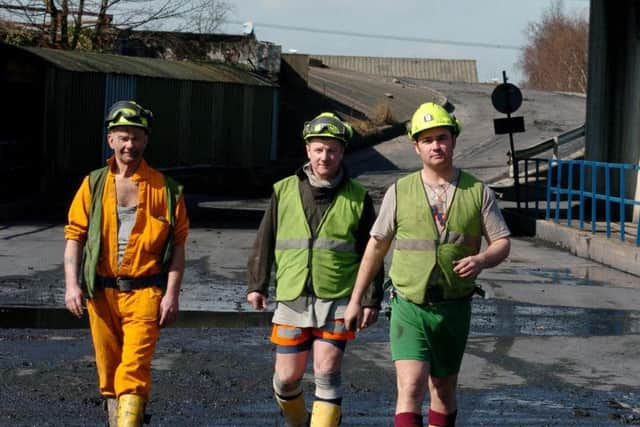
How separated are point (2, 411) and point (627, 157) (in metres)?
18.3

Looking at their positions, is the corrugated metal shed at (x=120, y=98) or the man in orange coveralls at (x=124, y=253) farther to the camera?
the corrugated metal shed at (x=120, y=98)

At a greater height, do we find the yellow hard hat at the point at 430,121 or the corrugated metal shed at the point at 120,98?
the corrugated metal shed at the point at 120,98

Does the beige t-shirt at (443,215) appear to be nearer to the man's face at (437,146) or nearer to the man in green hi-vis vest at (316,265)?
the man's face at (437,146)

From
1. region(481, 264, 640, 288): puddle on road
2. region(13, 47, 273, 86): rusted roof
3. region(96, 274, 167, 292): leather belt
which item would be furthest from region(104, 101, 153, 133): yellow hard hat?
region(13, 47, 273, 86): rusted roof

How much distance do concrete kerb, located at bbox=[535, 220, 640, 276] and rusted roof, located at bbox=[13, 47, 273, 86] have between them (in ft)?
40.2

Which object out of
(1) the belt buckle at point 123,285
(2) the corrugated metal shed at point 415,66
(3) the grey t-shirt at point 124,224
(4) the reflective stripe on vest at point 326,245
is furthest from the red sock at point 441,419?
(2) the corrugated metal shed at point 415,66

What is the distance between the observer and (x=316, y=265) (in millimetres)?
6633

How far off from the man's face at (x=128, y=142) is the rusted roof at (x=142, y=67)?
23269mm

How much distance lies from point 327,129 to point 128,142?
0.97m

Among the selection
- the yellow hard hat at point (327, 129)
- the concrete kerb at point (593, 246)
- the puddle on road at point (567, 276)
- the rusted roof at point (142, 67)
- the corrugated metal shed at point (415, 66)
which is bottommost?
the puddle on road at point (567, 276)

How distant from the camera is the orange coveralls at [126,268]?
21.0ft

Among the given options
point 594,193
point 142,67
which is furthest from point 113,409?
point 142,67

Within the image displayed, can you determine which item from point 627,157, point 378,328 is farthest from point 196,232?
point 378,328

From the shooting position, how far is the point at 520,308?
13.4m
